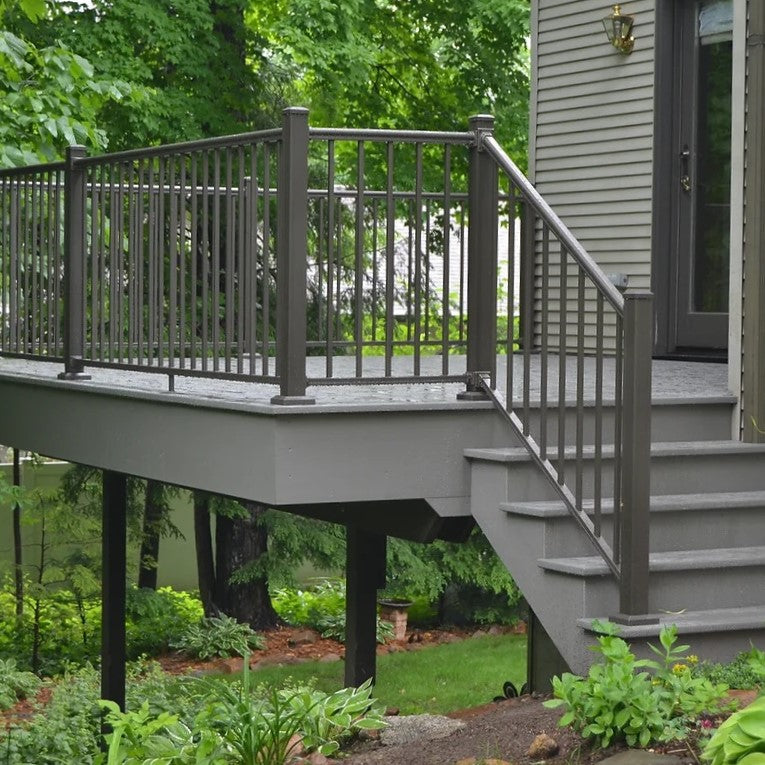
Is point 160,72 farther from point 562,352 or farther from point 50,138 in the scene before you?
point 562,352

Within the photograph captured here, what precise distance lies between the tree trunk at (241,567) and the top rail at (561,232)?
898cm

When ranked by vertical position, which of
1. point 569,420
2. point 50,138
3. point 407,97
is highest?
point 407,97

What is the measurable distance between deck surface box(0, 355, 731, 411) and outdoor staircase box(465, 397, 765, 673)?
1.04 feet

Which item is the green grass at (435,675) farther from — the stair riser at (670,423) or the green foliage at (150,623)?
the stair riser at (670,423)

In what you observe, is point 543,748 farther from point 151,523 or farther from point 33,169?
point 151,523

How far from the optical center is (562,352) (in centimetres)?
468

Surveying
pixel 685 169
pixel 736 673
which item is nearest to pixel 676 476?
pixel 736 673

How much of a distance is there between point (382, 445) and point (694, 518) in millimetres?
1259

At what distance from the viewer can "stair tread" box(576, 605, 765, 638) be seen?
14.9ft

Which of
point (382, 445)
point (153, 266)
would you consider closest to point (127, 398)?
point (153, 266)

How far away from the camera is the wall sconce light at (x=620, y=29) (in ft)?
26.6

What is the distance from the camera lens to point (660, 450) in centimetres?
533

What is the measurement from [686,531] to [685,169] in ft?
10.9

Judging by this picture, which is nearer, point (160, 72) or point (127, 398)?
point (127, 398)
